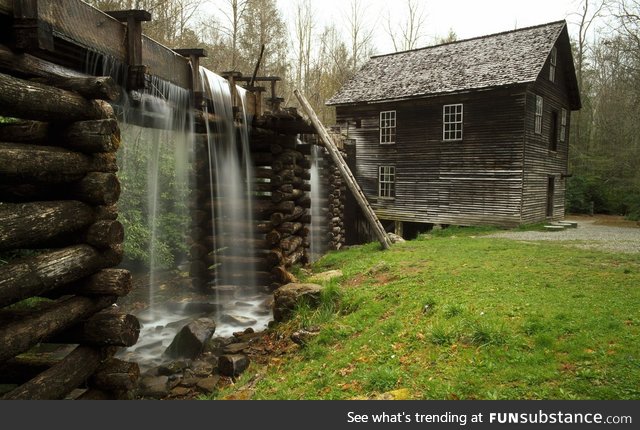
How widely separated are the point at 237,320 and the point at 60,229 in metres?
5.71

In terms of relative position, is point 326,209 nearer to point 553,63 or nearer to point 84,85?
point 553,63

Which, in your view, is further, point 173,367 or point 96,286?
point 173,367

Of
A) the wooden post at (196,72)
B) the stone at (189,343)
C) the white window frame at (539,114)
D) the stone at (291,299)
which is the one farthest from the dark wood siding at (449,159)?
the stone at (189,343)

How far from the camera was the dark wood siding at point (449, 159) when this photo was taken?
1973 cm

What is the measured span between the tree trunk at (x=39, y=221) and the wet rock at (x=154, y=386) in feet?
9.04

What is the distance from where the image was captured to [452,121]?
21.3 meters

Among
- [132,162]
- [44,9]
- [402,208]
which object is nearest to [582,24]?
[402,208]

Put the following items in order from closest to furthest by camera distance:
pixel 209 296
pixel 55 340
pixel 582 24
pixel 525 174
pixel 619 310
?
pixel 55 340
pixel 619 310
pixel 209 296
pixel 525 174
pixel 582 24

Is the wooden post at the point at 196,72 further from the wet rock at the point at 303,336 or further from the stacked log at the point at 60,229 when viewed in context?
the wet rock at the point at 303,336

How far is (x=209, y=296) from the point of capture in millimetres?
11641

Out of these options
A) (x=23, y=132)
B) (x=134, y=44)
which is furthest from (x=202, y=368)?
(x=134, y=44)

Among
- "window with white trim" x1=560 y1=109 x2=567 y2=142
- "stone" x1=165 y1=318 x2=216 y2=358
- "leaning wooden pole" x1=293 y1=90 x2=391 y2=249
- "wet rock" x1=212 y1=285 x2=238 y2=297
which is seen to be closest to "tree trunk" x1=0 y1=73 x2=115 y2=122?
"stone" x1=165 y1=318 x2=216 y2=358
